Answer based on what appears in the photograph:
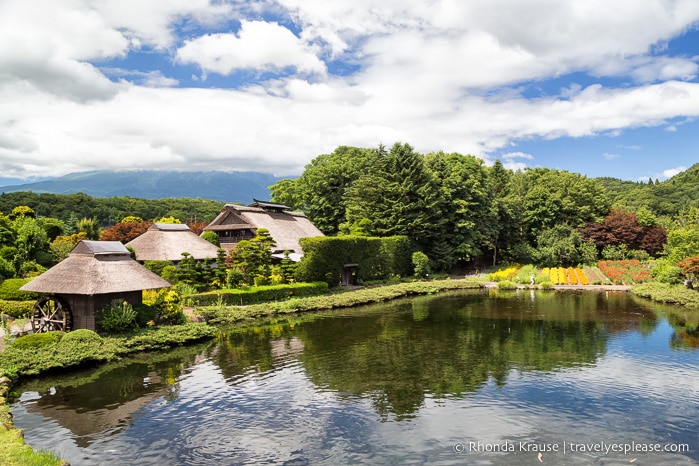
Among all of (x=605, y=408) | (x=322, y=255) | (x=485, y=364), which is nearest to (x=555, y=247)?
(x=322, y=255)

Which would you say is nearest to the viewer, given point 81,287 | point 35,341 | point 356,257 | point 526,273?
point 35,341

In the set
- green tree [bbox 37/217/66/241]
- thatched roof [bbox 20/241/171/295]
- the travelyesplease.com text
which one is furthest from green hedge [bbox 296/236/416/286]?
green tree [bbox 37/217/66/241]

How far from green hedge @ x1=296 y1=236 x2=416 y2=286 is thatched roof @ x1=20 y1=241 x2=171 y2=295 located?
1630cm

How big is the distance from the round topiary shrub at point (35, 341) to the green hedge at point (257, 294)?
10091 millimetres

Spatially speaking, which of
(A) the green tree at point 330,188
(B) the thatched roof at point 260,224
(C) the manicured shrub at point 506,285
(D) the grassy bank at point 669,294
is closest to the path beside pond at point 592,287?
(C) the manicured shrub at point 506,285

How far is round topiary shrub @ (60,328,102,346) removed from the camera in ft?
66.3

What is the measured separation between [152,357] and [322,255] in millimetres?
20360

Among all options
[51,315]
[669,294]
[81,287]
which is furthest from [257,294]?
[669,294]

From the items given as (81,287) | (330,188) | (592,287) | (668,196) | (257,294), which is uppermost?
(330,188)

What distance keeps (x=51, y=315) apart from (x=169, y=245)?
1611cm

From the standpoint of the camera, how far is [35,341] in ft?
64.2

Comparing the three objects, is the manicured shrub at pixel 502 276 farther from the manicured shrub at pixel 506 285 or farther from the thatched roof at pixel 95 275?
the thatched roof at pixel 95 275

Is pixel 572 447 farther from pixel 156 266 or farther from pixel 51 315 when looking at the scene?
pixel 156 266

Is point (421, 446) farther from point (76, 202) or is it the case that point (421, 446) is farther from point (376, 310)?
point (76, 202)
